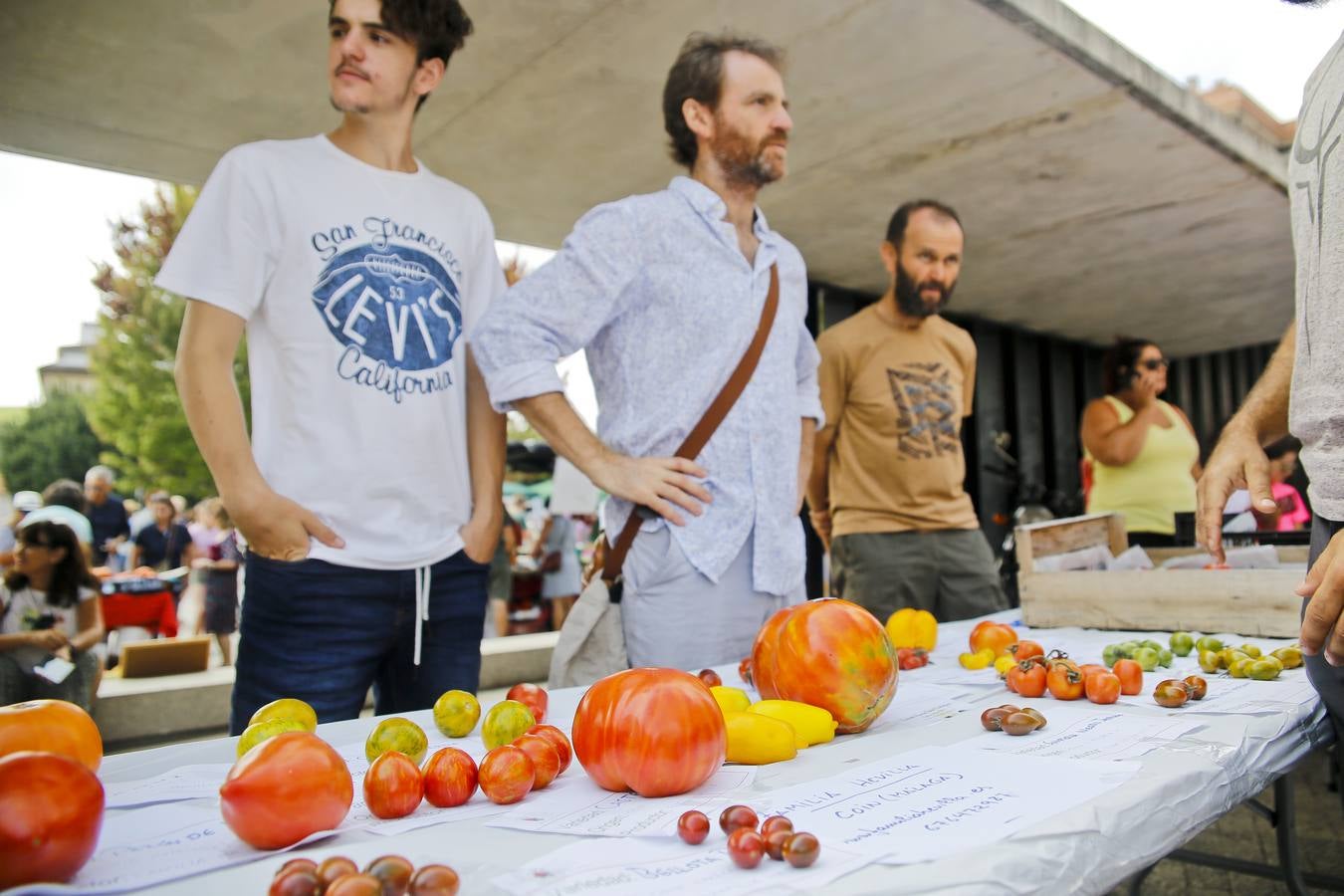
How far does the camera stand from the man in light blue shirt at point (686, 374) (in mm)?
1898

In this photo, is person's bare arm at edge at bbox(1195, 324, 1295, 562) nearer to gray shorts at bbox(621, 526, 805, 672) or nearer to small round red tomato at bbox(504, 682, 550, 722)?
gray shorts at bbox(621, 526, 805, 672)

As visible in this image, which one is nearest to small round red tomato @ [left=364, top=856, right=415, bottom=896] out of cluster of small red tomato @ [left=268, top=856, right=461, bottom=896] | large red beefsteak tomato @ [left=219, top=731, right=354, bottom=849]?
cluster of small red tomato @ [left=268, top=856, right=461, bottom=896]

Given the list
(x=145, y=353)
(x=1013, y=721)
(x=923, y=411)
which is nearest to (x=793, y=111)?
(x=923, y=411)

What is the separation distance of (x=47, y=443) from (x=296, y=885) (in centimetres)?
3958

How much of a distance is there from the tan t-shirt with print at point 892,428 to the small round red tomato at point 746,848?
2.68 m

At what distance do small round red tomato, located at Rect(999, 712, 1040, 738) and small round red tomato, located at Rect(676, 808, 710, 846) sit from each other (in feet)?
1.72

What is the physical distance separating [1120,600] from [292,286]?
194 centimetres

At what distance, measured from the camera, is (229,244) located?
1713 mm

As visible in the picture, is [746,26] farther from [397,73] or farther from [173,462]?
[173,462]

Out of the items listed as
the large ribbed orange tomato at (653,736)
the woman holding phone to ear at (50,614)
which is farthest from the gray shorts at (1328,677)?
the woman holding phone to ear at (50,614)

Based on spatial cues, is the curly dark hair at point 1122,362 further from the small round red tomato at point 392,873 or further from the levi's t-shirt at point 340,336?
the small round red tomato at point 392,873

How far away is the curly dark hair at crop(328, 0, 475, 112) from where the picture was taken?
1.86 m

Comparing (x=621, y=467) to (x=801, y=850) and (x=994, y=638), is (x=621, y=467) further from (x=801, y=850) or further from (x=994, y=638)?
(x=801, y=850)

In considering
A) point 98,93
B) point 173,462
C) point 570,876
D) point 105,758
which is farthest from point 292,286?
point 173,462
